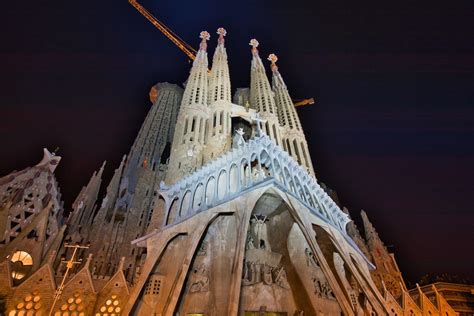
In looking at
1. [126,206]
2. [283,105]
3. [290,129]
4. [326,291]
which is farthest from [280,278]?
[283,105]

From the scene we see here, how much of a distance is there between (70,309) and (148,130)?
1069 inches

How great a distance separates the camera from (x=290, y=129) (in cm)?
3083

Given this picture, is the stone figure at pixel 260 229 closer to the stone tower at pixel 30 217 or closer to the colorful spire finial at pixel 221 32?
the stone tower at pixel 30 217

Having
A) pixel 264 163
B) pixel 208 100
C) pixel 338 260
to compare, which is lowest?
pixel 338 260

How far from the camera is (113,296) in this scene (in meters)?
14.6

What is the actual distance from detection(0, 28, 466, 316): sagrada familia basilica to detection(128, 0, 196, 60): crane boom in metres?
31.5

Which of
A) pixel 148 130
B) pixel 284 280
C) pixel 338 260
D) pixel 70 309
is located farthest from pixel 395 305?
pixel 148 130

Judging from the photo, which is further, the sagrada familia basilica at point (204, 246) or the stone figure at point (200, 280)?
the stone figure at point (200, 280)

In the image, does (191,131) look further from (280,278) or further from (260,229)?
(280,278)

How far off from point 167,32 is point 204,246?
166 ft

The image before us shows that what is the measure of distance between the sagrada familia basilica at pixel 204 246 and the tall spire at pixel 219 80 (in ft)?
9.45

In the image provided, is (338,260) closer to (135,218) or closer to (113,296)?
(113,296)

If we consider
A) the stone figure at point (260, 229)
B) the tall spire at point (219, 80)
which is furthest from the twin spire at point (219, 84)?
the stone figure at point (260, 229)

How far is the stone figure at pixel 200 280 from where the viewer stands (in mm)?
15109
